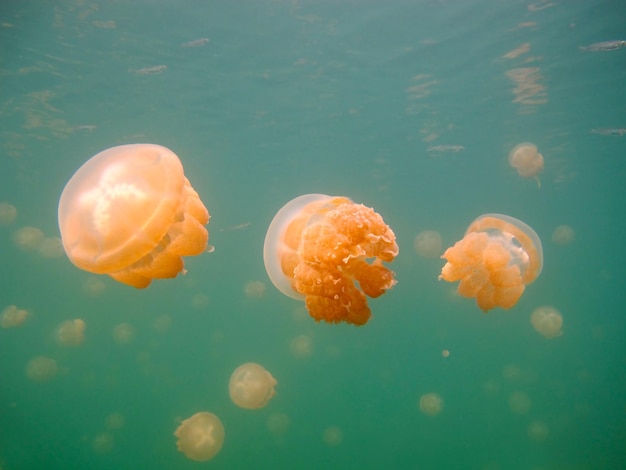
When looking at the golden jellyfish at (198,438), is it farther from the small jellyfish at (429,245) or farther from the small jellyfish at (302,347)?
the small jellyfish at (429,245)

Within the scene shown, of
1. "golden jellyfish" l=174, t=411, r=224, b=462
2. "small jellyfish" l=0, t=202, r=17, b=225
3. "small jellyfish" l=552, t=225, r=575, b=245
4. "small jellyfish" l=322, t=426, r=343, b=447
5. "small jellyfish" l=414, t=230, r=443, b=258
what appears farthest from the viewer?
"small jellyfish" l=552, t=225, r=575, b=245

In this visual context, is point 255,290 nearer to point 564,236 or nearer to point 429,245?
point 429,245

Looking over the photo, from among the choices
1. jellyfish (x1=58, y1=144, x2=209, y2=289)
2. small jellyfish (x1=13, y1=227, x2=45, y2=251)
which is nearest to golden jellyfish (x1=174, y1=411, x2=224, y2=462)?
jellyfish (x1=58, y1=144, x2=209, y2=289)

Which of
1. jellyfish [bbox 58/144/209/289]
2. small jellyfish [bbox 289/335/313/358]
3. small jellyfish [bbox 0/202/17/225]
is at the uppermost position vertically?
jellyfish [bbox 58/144/209/289]

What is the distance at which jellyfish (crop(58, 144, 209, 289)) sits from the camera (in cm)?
235

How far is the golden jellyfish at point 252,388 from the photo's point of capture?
7.99m

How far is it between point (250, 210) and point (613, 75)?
976 inches

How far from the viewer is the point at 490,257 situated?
3.13 metres

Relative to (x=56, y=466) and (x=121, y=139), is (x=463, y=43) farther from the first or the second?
(x=56, y=466)

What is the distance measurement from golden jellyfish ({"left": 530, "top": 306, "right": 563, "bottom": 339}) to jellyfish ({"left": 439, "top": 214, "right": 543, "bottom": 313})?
9.29 metres

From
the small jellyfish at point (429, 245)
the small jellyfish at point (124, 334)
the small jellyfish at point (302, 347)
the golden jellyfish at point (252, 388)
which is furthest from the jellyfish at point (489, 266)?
the small jellyfish at point (124, 334)

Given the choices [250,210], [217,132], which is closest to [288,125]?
[217,132]

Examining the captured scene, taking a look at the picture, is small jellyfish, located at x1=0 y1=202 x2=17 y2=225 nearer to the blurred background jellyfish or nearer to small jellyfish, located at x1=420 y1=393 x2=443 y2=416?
small jellyfish, located at x1=420 y1=393 x2=443 y2=416

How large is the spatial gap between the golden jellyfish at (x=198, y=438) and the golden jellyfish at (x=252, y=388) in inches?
27.2
